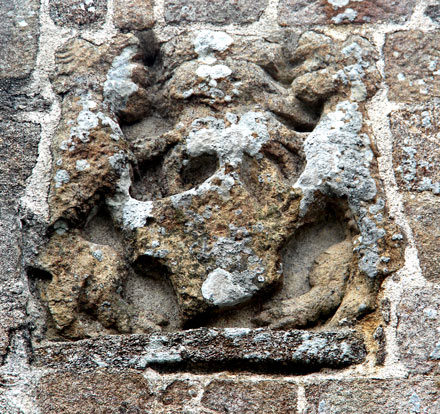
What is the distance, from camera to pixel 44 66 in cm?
218

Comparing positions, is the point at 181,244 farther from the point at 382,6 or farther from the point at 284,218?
the point at 382,6

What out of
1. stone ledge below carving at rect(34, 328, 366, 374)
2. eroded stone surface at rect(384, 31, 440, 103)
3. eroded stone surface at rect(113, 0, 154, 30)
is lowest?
stone ledge below carving at rect(34, 328, 366, 374)

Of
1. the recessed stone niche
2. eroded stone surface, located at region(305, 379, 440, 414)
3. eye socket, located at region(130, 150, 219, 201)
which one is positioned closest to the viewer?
eroded stone surface, located at region(305, 379, 440, 414)

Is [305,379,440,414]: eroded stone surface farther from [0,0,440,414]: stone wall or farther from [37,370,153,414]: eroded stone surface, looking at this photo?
[37,370,153,414]: eroded stone surface

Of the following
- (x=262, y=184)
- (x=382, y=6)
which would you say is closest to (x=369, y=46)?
(x=382, y=6)

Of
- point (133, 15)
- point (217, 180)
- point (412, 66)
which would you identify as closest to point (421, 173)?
point (412, 66)

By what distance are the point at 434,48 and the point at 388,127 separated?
0.33 metres

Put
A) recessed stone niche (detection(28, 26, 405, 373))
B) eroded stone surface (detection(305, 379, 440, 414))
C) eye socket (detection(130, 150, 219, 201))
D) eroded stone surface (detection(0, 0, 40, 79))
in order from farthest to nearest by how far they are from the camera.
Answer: eroded stone surface (detection(0, 0, 40, 79))
eye socket (detection(130, 150, 219, 201))
recessed stone niche (detection(28, 26, 405, 373))
eroded stone surface (detection(305, 379, 440, 414))

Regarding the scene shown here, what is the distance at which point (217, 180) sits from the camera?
1.94 m

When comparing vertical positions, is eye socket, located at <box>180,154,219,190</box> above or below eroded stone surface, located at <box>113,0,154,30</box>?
below

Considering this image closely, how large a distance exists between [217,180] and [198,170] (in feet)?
0.35

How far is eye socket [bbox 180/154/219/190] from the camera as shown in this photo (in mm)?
1998

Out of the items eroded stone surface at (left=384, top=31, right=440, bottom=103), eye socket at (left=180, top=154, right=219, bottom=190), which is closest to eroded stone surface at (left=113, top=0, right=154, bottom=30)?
eye socket at (left=180, top=154, right=219, bottom=190)

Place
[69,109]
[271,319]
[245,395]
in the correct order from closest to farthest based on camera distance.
→ [245,395] < [271,319] < [69,109]
